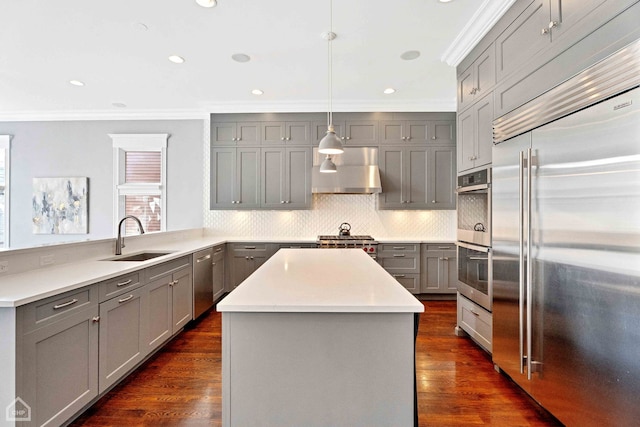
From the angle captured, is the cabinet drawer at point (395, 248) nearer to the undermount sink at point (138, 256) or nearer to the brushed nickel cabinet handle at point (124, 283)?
the undermount sink at point (138, 256)

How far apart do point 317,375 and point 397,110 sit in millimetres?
4251

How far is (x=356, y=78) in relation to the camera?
389cm

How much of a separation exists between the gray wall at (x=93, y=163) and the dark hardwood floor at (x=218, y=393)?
282cm

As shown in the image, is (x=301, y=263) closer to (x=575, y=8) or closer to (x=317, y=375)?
(x=317, y=375)

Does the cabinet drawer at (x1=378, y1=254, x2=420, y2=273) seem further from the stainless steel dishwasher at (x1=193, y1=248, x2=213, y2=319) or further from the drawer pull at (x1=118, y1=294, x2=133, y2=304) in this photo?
the drawer pull at (x1=118, y1=294, x2=133, y2=304)

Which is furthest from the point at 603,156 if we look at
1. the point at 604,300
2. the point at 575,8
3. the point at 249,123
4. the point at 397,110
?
the point at 249,123

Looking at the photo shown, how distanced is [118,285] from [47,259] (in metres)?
0.58

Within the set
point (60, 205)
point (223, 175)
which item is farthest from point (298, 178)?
point (60, 205)

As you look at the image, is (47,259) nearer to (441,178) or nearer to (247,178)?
(247,178)

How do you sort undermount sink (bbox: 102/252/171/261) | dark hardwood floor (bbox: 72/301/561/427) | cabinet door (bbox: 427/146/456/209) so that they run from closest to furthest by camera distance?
1. dark hardwood floor (bbox: 72/301/561/427)
2. undermount sink (bbox: 102/252/171/261)
3. cabinet door (bbox: 427/146/456/209)

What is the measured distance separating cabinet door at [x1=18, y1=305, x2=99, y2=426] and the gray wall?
11.3ft

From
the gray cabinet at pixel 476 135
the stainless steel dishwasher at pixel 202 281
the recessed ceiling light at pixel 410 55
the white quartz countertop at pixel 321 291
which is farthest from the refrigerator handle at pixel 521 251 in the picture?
the stainless steel dishwasher at pixel 202 281

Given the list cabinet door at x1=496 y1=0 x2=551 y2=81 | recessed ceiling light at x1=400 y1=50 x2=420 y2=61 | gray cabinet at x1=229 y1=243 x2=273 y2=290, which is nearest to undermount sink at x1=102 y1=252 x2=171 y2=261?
gray cabinet at x1=229 y1=243 x2=273 y2=290

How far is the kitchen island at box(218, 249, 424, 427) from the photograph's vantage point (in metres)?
1.33
